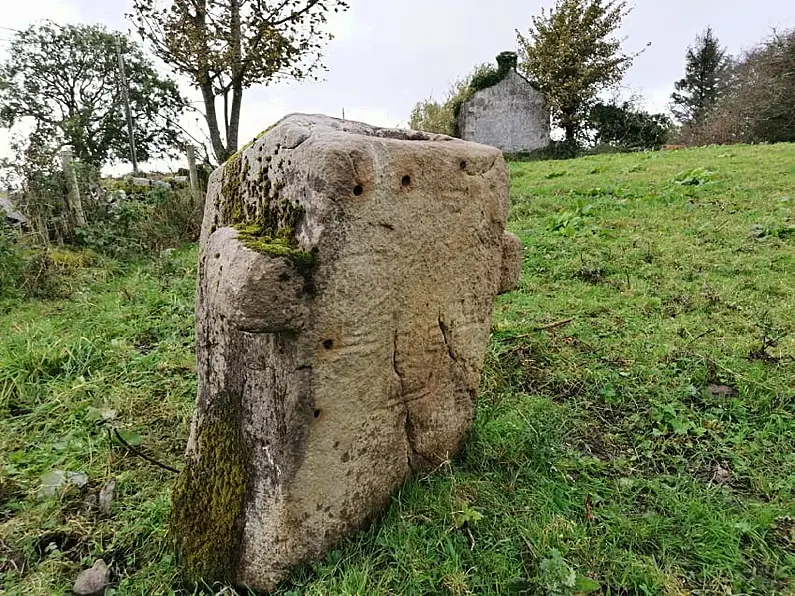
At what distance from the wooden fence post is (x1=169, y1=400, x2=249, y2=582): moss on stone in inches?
276

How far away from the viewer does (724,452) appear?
8.91 feet

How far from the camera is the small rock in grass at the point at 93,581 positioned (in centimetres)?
201

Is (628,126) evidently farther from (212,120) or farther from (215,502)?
(215,502)

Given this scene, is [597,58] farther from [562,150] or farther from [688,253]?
[688,253]

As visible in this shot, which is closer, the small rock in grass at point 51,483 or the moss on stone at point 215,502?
the moss on stone at point 215,502

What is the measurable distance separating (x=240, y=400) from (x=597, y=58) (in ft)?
75.7

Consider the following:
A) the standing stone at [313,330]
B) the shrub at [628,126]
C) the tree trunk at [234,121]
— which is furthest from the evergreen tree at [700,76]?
the standing stone at [313,330]

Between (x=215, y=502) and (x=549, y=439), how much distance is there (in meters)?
1.64

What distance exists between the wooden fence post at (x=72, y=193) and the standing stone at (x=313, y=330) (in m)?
6.60

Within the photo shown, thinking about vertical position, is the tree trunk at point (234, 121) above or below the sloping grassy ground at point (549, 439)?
above


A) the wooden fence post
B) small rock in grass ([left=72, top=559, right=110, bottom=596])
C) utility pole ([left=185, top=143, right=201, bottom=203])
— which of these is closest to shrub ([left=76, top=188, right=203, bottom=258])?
the wooden fence post

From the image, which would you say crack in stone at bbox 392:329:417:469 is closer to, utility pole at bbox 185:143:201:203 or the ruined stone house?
utility pole at bbox 185:143:201:203

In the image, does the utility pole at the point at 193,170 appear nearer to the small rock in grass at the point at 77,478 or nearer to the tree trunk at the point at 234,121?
the tree trunk at the point at 234,121

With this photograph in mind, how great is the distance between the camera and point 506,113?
19.3m
